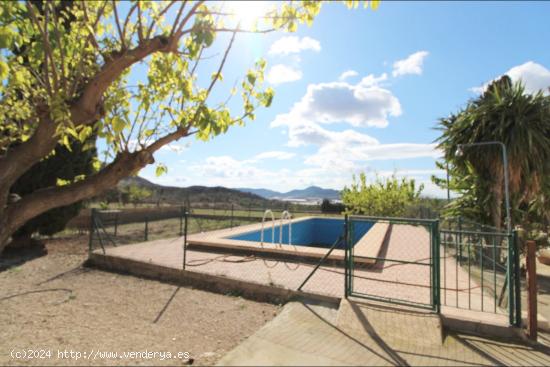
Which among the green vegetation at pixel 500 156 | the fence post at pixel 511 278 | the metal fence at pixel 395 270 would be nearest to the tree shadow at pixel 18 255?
the metal fence at pixel 395 270

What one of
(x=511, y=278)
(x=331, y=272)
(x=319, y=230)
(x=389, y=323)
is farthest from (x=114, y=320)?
(x=319, y=230)

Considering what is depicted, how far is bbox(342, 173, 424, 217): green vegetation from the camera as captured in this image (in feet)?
54.2

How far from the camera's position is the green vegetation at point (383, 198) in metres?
16.5

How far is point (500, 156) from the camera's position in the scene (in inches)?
340

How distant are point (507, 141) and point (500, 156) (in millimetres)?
432

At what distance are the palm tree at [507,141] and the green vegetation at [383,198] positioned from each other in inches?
271

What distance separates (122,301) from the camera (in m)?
5.45

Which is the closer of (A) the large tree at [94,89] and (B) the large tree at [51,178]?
(A) the large tree at [94,89]

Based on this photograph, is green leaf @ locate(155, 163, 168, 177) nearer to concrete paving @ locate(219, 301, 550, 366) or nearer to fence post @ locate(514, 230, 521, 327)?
concrete paving @ locate(219, 301, 550, 366)

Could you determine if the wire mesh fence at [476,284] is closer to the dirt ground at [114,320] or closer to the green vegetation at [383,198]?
Answer: the dirt ground at [114,320]

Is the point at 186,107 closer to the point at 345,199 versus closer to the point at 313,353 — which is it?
the point at 313,353

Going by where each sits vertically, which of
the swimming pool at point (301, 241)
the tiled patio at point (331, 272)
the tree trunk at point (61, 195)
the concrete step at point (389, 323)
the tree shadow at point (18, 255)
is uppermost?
the tree trunk at point (61, 195)

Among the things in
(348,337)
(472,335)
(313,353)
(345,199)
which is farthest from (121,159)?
(345,199)

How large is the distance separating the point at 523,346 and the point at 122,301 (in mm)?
6055
